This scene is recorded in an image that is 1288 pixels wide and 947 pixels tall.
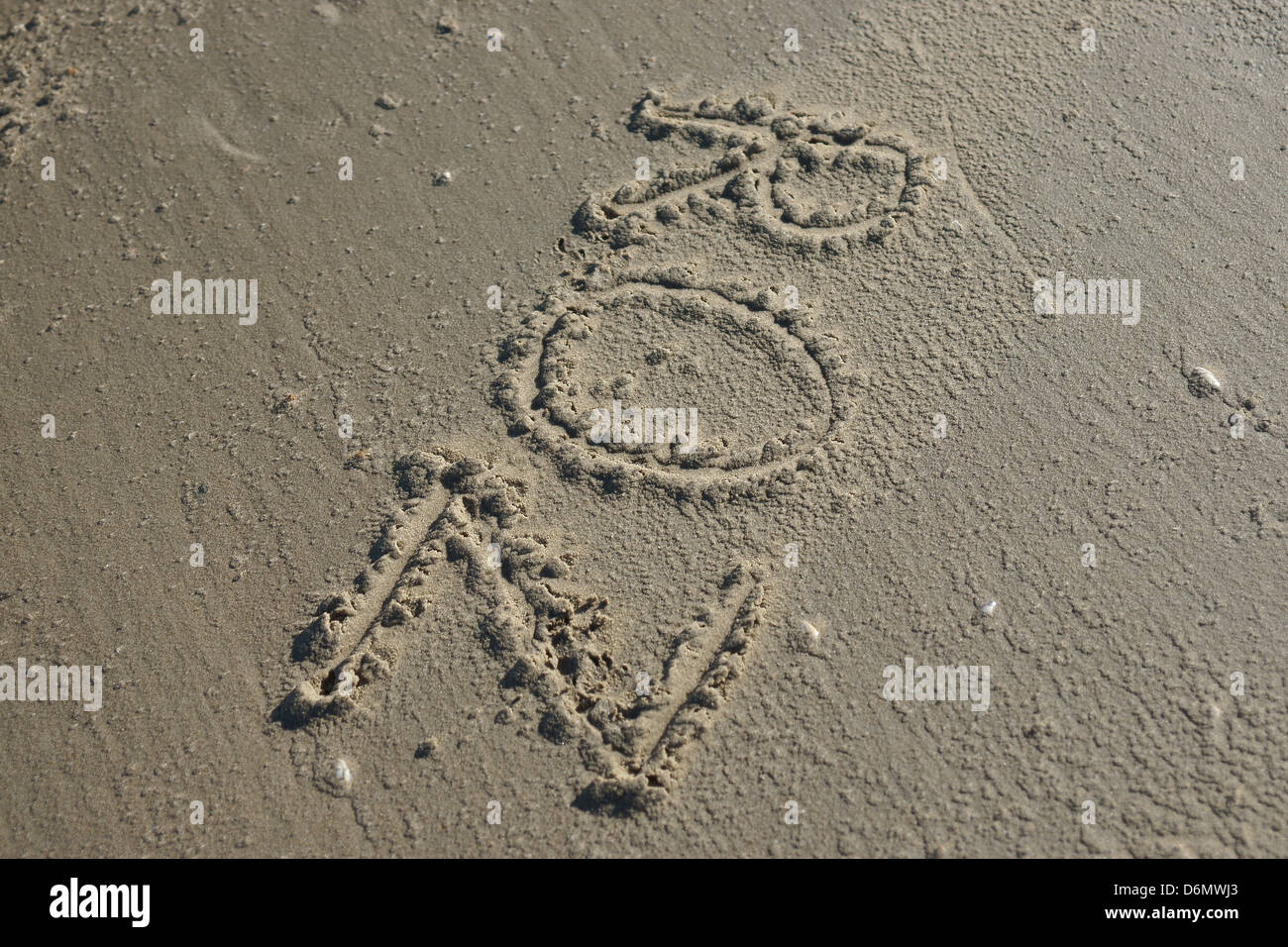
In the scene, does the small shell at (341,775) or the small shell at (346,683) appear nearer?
the small shell at (341,775)

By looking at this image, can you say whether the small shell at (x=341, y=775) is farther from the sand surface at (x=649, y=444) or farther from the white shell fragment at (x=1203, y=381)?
the white shell fragment at (x=1203, y=381)

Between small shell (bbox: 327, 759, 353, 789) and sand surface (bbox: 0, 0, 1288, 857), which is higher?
sand surface (bbox: 0, 0, 1288, 857)

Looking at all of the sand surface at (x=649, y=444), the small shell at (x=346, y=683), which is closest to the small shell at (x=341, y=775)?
the sand surface at (x=649, y=444)

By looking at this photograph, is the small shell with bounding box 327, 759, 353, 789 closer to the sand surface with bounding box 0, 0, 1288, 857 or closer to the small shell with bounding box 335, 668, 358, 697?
the sand surface with bounding box 0, 0, 1288, 857

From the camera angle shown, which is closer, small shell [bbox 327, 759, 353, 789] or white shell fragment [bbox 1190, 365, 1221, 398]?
small shell [bbox 327, 759, 353, 789]

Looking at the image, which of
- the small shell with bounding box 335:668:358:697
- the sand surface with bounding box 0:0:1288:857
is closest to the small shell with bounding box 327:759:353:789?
the sand surface with bounding box 0:0:1288:857

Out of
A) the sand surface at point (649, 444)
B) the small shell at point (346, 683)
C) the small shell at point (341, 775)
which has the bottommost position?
the small shell at point (341, 775)

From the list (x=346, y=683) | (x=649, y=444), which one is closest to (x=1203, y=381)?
(x=649, y=444)

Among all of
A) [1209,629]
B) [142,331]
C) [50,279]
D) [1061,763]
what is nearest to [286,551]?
[142,331]

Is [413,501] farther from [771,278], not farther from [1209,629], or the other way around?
[1209,629]
